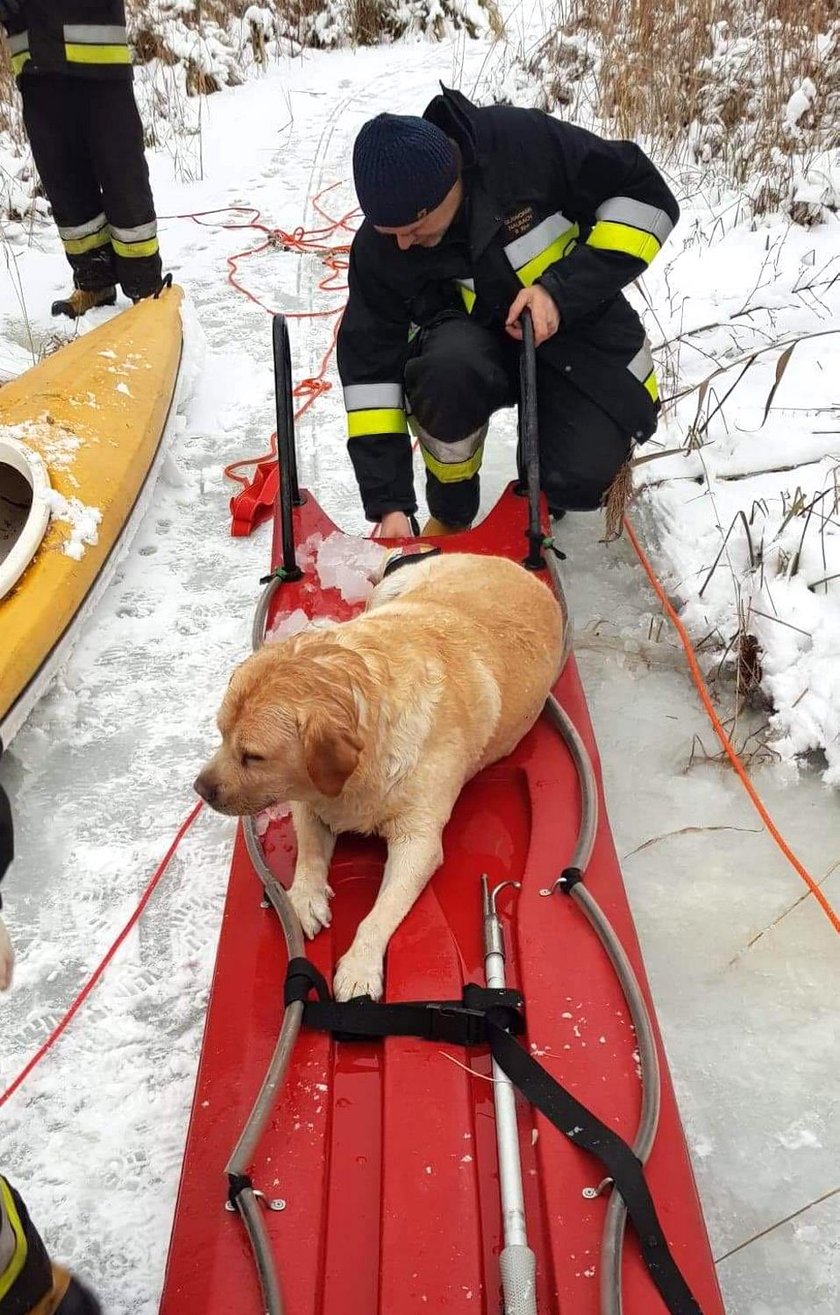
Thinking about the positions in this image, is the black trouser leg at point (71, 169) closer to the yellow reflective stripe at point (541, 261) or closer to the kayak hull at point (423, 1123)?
the yellow reflective stripe at point (541, 261)

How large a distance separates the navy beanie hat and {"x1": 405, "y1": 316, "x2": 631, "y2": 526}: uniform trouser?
1.84ft

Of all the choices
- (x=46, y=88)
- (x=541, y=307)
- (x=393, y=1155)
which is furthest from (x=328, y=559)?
(x=46, y=88)

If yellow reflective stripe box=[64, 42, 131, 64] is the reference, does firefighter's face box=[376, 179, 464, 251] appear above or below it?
below

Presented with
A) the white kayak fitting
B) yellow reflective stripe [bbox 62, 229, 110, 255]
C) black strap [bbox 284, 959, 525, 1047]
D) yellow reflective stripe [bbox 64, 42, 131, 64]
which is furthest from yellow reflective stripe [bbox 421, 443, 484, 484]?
yellow reflective stripe [bbox 62, 229, 110, 255]

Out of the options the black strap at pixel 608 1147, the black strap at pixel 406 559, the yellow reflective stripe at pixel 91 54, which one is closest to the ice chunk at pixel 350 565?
the black strap at pixel 406 559

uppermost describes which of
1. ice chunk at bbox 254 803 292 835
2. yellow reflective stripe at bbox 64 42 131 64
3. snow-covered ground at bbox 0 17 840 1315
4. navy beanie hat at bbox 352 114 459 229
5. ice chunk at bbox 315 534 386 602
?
yellow reflective stripe at bbox 64 42 131 64

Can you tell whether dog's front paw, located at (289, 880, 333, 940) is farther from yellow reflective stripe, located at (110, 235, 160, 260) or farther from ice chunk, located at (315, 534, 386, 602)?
yellow reflective stripe, located at (110, 235, 160, 260)

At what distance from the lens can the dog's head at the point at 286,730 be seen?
74.4 inches

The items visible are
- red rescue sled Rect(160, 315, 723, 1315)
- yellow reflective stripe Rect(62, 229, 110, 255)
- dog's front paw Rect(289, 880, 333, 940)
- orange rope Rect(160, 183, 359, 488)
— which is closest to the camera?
red rescue sled Rect(160, 315, 723, 1315)

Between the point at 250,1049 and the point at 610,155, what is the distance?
2.91 metres

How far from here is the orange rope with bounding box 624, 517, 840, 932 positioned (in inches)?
93.6

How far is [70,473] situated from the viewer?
11.2 feet

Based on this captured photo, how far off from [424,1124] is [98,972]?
98cm

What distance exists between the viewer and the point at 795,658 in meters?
2.93
